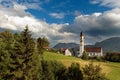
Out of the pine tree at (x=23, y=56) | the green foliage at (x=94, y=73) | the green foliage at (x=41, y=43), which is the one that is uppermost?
the green foliage at (x=41, y=43)

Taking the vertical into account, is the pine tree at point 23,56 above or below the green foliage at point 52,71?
above

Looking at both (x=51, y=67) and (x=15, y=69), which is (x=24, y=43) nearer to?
(x=15, y=69)

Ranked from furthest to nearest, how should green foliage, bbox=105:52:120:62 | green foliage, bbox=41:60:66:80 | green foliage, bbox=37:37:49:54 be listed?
green foliage, bbox=105:52:120:62 < green foliage, bbox=37:37:49:54 < green foliage, bbox=41:60:66:80

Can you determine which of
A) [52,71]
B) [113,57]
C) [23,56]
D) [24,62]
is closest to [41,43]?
[52,71]

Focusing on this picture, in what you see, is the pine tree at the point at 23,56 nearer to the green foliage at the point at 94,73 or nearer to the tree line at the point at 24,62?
the tree line at the point at 24,62

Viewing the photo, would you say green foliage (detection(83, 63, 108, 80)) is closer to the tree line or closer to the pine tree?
the tree line

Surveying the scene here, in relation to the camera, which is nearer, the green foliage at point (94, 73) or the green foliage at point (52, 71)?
the green foliage at point (94, 73)

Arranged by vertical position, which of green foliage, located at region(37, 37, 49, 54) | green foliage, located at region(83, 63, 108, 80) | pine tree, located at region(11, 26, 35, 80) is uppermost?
green foliage, located at region(37, 37, 49, 54)

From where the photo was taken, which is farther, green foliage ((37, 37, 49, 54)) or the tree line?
green foliage ((37, 37, 49, 54))

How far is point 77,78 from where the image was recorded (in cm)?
7481

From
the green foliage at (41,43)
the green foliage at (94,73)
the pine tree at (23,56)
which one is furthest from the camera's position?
the green foliage at (41,43)

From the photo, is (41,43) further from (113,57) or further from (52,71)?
(113,57)

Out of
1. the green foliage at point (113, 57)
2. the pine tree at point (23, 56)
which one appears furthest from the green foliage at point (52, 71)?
the green foliage at point (113, 57)

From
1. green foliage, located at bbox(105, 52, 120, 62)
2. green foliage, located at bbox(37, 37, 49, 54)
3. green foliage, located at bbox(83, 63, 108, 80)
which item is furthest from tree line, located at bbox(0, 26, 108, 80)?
A: green foliage, located at bbox(105, 52, 120, 62)
